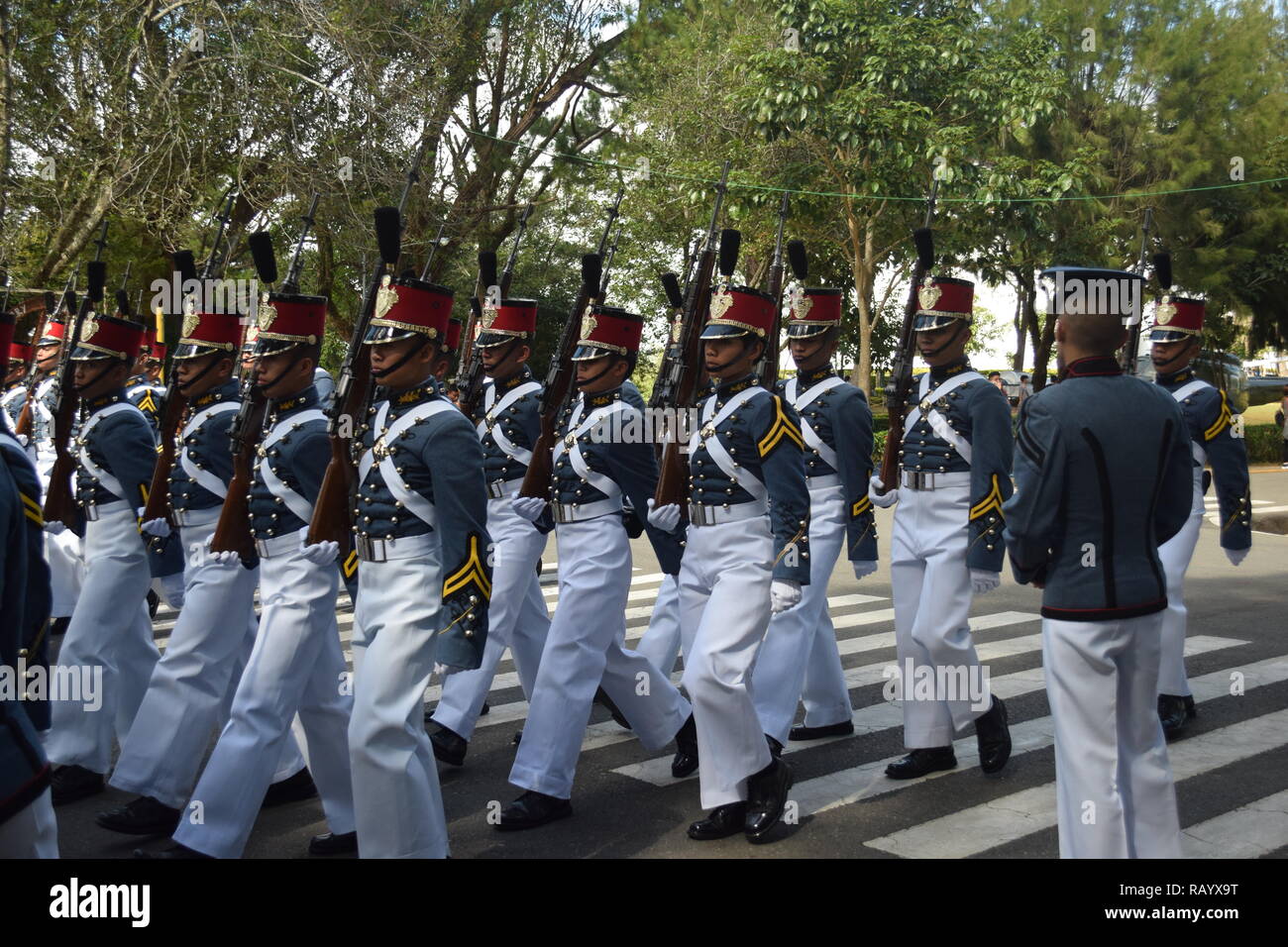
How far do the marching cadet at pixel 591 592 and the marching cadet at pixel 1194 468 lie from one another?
107 inches

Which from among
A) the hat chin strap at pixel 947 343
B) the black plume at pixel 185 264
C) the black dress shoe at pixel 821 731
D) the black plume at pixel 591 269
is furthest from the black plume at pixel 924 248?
the black plume at pixel 185 264

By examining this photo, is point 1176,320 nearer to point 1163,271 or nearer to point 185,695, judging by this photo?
point 1163,271

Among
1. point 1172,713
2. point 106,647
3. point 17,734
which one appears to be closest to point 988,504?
point 1172,713

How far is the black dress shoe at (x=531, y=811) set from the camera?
18.7 ft

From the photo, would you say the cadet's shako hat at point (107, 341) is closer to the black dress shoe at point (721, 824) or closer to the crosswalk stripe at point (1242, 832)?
the black dress shoe at point (721, 824)

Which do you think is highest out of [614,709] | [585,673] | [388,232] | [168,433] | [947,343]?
[388,232]

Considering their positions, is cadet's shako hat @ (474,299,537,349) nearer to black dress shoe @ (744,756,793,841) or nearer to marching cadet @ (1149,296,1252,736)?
black dress shoe @ (744,756,793,841)

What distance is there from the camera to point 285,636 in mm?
5211

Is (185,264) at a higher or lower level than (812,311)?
higher

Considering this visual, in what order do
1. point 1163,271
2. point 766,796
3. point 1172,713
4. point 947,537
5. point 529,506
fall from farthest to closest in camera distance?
point 1163,271 < point 1172,713 < point 529,506 < point 947,537 < point 766,796

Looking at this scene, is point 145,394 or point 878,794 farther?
point 145,394

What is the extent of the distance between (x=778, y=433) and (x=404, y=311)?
170 centimetres

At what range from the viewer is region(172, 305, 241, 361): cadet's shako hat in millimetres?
6301
